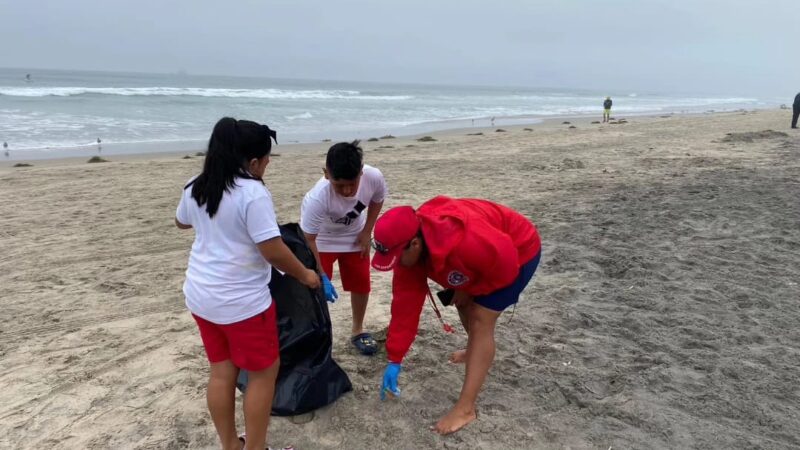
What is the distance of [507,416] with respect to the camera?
9.05 ft

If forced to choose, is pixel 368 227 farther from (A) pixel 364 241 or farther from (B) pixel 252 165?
(B) pixel 252 165

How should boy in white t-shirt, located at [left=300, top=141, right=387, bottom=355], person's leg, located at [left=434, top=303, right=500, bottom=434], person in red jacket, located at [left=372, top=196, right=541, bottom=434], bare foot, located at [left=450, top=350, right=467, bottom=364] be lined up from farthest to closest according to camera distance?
bare foot, located at [left=450, top=350, right=467, bottom=364]
boy in white t-shirt, located at [left=300, top=141, right=387, bottom=355]
person's leg, located at [left=434, top=303, right=500, bottom=434]
person in red jacket, located at [left=372, top=196, right=541, bottom=434]

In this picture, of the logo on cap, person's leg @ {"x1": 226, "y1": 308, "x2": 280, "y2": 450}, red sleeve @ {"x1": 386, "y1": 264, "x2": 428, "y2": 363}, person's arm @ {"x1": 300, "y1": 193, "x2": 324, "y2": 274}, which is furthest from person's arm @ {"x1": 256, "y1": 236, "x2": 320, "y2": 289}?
person's arm @ {"x1": 300, "y1": 193, "x2": 324, "y2": 274}

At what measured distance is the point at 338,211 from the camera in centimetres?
310

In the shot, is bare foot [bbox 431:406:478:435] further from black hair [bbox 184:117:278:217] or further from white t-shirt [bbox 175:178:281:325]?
black hair [bbox 184:117:278:217]

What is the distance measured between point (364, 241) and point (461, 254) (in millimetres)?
1044

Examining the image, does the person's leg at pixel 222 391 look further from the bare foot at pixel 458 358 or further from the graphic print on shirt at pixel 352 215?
the bare foot at pixel 458 358

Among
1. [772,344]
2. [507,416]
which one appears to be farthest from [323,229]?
[772,344]

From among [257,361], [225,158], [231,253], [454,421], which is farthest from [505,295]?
[225,158]

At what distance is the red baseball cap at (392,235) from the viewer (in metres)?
2.25

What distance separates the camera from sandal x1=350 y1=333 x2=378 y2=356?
3363 mm

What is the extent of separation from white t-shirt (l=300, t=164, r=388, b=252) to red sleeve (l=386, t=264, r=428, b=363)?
690 mm

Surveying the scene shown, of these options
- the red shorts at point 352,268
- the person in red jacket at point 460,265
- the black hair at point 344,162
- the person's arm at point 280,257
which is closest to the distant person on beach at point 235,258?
the person's arm at point 280,257

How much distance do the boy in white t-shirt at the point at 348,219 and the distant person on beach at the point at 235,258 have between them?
0.68 m
